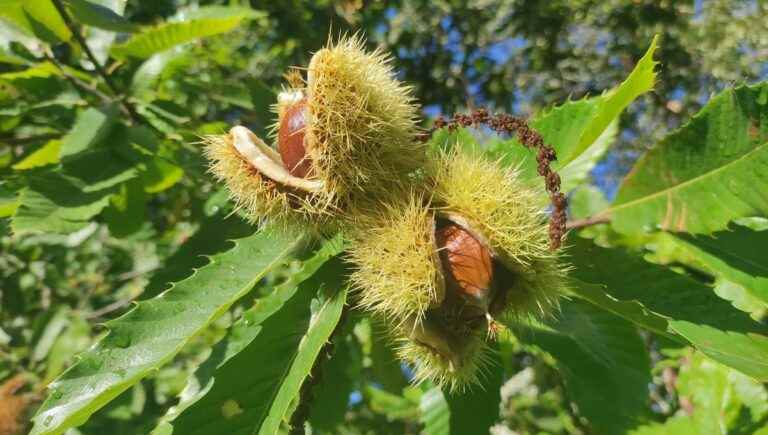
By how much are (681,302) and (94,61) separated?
1.46 m

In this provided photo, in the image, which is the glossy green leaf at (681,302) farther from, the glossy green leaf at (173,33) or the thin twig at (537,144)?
the glossy green leaf at (173,33)

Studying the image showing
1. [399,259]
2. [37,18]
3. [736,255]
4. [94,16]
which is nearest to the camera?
[399,259]

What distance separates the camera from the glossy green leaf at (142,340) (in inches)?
34.1

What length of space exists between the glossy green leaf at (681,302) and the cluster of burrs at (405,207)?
0.19 meters

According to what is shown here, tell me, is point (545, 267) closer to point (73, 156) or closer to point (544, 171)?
point (544, 171)

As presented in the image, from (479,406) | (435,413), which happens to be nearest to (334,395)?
(435,413)

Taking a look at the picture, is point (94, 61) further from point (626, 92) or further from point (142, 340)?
point (626, 92)

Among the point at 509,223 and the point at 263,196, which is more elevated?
the point at 509,223

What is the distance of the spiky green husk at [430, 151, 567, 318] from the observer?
2.92ft

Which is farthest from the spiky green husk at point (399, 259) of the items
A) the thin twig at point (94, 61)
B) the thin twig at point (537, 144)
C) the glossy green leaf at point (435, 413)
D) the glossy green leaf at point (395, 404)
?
the glossy green leaf at point (395, 404)

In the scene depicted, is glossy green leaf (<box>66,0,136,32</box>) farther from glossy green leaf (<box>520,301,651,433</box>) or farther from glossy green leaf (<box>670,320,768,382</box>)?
glossy green leaf (<box>670,320,768,382</box>)

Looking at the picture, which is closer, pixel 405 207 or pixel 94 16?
pixel 405 207

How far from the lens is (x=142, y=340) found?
3.05ft

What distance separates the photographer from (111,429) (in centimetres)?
237
